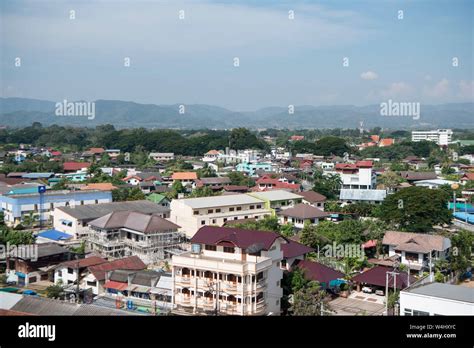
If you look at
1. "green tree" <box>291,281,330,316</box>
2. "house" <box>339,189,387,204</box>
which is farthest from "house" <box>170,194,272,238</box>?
"green tree" <box>291,281,330,316</box>

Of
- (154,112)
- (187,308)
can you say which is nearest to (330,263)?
(187,308)

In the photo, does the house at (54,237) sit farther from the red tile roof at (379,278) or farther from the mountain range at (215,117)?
the mountain range at (215,117)

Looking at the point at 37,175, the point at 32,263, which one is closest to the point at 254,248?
the point at 32,263

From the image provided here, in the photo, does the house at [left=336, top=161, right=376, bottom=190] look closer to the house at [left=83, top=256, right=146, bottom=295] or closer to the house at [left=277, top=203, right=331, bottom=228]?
the house at [left=277, top=203, right=331, bottom=228]

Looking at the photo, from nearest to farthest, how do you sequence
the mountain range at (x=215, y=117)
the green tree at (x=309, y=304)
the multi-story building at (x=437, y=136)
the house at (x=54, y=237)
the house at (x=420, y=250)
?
the green tree at (x=309, y=304) < the house at (x=420, y=250) < the house at (x=54, y=237) < the multi-story building at (x=437, y=136) < the mountain range at (x=215, y=117)

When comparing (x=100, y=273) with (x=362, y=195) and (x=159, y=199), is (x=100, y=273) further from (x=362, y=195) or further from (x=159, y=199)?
(x=362, y=195)

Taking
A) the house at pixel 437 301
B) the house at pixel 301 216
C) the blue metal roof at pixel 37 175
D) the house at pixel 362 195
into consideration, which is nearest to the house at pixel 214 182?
the house at pixel 362 195

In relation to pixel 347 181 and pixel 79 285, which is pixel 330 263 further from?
pixel 347 181
